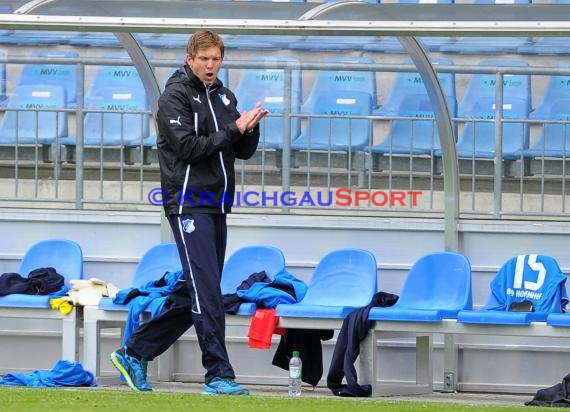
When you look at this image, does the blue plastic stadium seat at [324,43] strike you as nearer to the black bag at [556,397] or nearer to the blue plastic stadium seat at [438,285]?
the blue plastic stadium seat at [438,285]

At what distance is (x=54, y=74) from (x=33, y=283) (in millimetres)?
1755

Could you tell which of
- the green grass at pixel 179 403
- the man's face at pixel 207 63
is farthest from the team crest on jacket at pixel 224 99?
the green grass at pixel 179 403

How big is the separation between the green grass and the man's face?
71.6 inches

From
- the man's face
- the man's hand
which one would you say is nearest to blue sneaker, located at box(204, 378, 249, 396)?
the man's hand

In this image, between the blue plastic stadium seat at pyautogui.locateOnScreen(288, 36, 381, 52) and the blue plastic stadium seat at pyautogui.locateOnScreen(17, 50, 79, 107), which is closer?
the blue plastic stadium seat at pyautogui.locateOnScreen(288, 36, 381, 52)

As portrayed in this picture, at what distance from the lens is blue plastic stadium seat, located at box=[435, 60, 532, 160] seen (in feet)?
30.5

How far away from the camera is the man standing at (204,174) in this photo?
297 inches

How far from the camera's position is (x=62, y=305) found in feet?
29.7

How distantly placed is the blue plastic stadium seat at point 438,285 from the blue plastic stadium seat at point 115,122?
7.84ft

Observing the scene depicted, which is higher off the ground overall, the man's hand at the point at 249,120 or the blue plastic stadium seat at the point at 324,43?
→ the blue plastic stadium seat at the point at 324,43

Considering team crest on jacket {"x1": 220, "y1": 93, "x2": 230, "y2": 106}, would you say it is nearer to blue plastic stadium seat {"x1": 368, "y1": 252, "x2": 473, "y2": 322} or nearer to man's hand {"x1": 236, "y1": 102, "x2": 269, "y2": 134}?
man's hand {"x1": 236, "y1": 102, "x2": 269, "y2": 134}

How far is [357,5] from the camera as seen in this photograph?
835 centimetres

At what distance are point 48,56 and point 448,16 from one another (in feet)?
11.3

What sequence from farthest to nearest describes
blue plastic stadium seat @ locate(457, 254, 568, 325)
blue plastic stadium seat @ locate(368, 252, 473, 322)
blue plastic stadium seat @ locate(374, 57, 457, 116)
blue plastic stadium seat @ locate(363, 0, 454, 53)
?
blue plastic stadium seat @ locate(374, 57, 457, 116)
blue plastic stadium seat @ locate(363, 0, 454, 53)
blue plastic stadium seat @ locate(368, 252, 473, 322)
blue plastic stadium seat @ locate(457, 254, 568, 325)
